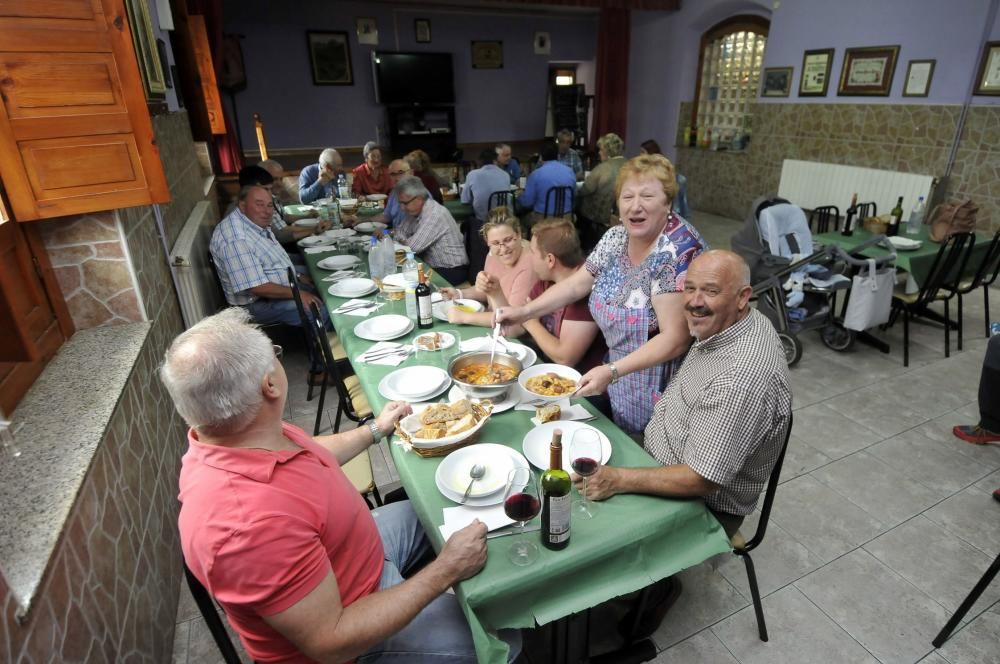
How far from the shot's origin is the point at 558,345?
2232mm

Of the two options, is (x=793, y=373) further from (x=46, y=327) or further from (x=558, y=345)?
(x=46, y=327)

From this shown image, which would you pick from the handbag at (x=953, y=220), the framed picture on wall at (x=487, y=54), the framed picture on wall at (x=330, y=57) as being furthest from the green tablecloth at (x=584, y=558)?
the framed picture on wall at (x=487, y=54)

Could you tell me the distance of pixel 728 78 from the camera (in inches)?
305

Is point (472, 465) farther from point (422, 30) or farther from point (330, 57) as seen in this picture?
point (422, 30)

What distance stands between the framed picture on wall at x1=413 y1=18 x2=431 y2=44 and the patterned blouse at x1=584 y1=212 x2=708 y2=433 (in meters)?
8.13

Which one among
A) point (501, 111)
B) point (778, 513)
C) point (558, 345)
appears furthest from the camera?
point (501, 111)

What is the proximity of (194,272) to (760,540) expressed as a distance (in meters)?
3.11

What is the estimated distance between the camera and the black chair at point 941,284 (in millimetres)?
3508

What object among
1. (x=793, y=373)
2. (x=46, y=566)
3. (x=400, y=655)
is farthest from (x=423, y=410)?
(x=793, y=373)

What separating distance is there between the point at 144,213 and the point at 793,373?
3961mm

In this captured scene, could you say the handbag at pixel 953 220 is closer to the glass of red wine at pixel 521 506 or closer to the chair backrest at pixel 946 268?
the chair backrest at pixel 946 268

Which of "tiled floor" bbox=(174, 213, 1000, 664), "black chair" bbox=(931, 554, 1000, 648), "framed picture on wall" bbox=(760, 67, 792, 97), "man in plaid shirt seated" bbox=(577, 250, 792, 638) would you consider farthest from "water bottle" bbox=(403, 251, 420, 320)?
"framed picture on wall" bbox=(760, 67, 792, 97)

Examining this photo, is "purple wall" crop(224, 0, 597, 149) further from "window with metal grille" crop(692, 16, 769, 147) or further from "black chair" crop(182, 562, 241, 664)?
"black chair" crop(182, 562, 241, 664)

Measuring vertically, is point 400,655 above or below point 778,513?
above
